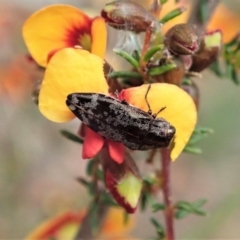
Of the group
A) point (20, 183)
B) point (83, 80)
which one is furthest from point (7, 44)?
point (83, 80)

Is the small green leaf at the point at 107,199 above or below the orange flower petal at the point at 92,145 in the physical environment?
below

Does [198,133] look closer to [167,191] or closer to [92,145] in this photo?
[167,191]

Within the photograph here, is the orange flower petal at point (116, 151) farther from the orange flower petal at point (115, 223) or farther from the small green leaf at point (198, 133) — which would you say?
the orange flower petal at point (115, 223)

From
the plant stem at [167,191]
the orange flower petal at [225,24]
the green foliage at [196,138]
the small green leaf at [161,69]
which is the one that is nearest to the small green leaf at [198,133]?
the green foliage at [196,138]

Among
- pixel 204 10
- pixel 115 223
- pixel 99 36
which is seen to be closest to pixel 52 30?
pixel 99 36

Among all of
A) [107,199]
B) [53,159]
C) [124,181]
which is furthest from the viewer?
[53,159]

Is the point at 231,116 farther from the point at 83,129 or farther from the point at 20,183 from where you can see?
the point at 83,129
